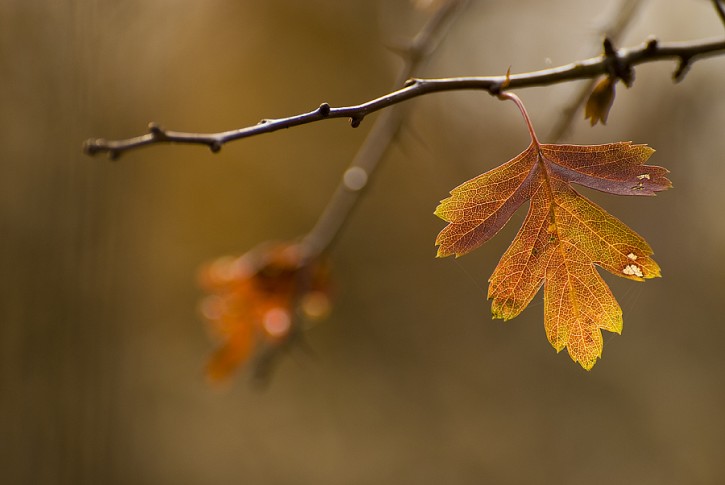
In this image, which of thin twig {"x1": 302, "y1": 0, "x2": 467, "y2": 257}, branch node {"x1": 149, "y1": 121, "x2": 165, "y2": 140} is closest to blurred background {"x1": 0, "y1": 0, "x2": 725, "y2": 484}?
thin twig {"x1": 302, "y1": 0, "x2": 467, "y2": 257}

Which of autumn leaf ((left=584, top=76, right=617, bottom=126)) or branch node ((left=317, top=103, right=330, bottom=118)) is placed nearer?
branch node ((left=317, top=103, right=330, bottom=118))

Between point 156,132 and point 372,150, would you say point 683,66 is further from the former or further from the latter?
point 372,150

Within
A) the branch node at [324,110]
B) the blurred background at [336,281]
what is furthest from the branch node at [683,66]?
the blurred background at [336,281]

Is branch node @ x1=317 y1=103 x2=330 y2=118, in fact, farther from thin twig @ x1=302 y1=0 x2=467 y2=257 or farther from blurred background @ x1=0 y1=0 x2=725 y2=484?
blurred background @ x1=0 y1=0 x2=725 y2=484

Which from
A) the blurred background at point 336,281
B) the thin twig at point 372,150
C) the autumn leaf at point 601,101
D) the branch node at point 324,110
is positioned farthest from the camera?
the blurred background at point 336,281

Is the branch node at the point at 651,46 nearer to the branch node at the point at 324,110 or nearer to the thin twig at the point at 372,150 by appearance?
the branch node at the point at 324,110

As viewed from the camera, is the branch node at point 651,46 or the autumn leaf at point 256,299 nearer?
the branch node at point 651,46
